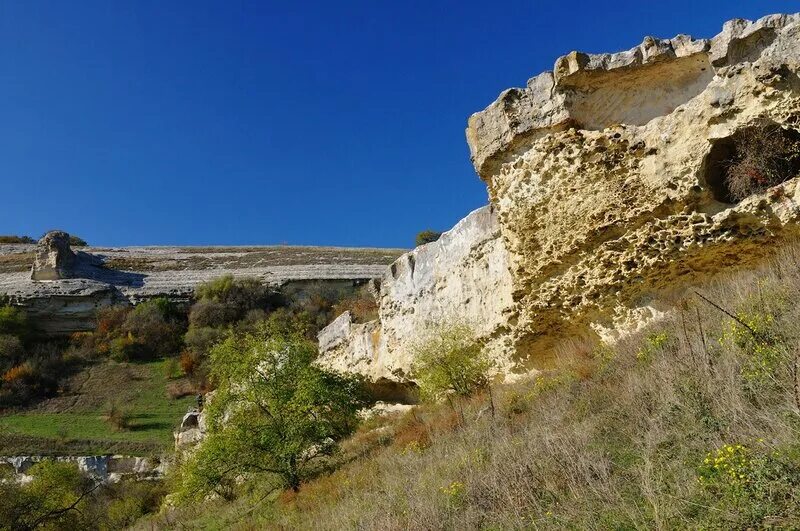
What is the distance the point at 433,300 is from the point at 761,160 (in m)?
7.35

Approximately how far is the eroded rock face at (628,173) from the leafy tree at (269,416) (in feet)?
14.2

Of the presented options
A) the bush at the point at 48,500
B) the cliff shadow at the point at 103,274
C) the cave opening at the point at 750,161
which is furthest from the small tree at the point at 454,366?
the cliff shadow at the point at 103,274

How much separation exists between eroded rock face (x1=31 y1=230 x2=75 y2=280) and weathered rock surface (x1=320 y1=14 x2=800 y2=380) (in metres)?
32.2

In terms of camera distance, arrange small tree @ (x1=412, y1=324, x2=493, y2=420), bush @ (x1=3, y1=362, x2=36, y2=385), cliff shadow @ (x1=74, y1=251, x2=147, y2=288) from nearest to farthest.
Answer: small tree @ (x1=412, y1=324, x2=493, y2=420), bush @ (x1=3, y1=362, x2=36, y2=385), cliff shadow @ (x1=74, y1=251, x2=147, y2=288)

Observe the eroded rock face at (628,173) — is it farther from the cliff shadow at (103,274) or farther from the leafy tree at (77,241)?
the leafy tree at (77,241)

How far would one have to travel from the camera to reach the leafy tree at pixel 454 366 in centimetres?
960

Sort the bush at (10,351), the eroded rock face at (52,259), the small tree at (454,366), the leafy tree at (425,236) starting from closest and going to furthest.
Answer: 1. the small tree at (454,366)
2. the bush at (10,351)
3. the eroded rock face at (52,259)
4. the leafy tree at (425,236)

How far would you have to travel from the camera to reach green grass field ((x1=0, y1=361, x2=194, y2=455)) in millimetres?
16250

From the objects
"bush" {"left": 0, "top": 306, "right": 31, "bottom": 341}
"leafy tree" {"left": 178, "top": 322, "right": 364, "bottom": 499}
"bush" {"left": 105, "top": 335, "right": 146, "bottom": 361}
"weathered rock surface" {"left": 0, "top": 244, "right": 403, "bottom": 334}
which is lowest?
"leafy tree" {"left": 178, "top": 322, "right": 364, "bottom": 499}

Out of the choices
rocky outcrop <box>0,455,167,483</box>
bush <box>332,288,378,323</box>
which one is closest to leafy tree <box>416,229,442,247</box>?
bush <box>332,288,378,323</box>

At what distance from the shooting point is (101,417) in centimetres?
1889

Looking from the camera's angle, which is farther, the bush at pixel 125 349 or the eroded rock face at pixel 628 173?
the bush at pixel 125 349

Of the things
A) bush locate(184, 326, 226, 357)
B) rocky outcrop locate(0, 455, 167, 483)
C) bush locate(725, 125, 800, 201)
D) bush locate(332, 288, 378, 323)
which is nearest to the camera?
bush locate(725, 125, 800, 201)

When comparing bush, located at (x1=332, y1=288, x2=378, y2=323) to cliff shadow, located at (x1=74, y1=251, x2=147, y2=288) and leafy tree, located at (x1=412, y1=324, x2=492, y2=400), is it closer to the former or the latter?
leafy tree, located at (x1=412, y1=324, x2=492, y2=400)
